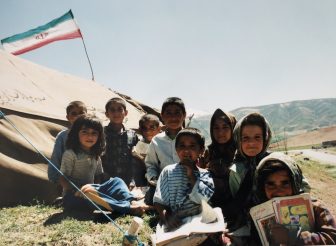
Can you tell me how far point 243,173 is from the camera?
107 inches

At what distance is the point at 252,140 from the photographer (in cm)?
273

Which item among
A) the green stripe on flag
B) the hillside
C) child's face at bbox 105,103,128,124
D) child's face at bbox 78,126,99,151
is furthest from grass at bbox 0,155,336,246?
the hillside

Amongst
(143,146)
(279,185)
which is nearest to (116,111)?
(143,146)

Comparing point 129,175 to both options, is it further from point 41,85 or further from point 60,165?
point 41,85

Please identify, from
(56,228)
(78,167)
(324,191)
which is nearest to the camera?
(56,228)

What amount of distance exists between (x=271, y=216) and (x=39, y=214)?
263cm

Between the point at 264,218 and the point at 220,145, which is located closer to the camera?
the point at 264,218

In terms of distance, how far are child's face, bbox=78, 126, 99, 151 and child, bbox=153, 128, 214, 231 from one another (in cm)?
125

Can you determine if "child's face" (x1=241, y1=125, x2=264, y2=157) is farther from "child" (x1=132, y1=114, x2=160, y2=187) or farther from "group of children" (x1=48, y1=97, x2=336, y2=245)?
"child" (x1=132, y1=114, x2=160, y2=187)

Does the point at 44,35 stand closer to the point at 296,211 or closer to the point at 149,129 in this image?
the point at 149,129

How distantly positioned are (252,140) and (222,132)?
0.71 metres

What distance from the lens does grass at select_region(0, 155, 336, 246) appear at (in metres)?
2.60

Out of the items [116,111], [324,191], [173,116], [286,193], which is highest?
[116,111]

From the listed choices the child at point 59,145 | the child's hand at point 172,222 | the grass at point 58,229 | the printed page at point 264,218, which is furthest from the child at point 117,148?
the printed page at point 264,218
